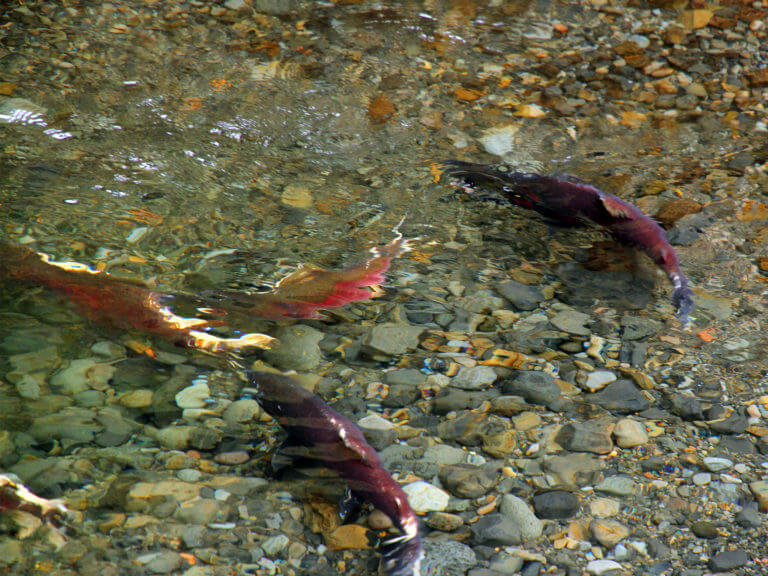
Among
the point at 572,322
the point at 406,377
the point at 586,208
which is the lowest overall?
the point at 406,377

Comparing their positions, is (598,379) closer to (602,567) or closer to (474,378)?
(474,378)

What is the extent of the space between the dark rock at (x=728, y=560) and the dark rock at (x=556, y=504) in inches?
18.6

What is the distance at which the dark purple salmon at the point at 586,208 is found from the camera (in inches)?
143

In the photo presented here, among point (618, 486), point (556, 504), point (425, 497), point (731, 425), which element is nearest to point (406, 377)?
point (425, 497)

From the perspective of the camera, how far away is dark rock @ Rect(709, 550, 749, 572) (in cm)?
243

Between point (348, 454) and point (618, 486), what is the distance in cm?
103

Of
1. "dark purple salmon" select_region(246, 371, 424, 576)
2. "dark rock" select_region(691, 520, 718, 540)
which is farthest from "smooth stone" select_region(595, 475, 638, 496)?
"dark purple salmon" select_region(246, 371, 424, 576)

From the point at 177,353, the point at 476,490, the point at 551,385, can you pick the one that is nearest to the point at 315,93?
the point at 177,353

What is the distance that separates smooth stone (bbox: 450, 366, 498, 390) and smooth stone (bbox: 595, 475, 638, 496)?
0.65m

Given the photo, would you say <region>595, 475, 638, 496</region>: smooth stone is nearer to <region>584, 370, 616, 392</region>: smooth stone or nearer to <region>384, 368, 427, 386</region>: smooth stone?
<region>584, 370, 616, 392</region>: smooth stone

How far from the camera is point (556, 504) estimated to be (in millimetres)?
2645

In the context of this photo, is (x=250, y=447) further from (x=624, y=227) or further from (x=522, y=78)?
(x=522, y=78)

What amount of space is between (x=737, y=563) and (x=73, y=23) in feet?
18.4

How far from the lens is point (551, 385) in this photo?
3166 millimetres
